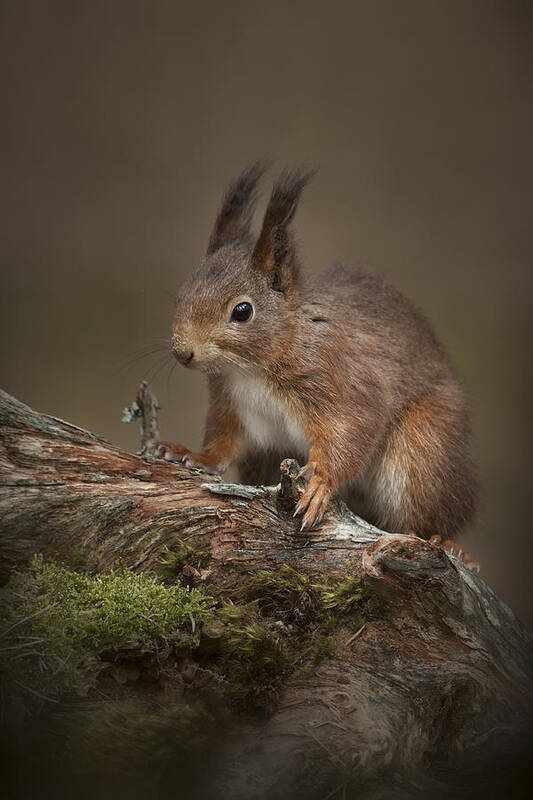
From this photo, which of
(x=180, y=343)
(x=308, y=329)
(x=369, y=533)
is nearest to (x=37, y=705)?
(x=369, y=533)

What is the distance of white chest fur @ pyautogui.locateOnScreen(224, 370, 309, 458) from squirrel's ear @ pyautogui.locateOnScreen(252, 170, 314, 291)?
0.90ft

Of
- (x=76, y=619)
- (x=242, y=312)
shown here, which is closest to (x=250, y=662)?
(x=76, y=619)

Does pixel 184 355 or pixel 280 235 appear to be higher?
pixel 280 235

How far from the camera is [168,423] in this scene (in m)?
3.94

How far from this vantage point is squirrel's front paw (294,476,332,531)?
172cm

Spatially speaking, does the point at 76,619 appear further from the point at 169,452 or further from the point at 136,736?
the point at 169,452

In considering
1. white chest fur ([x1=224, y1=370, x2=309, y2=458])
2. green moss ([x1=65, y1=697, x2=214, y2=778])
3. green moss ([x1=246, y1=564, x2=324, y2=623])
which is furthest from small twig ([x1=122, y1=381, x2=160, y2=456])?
green moss ([x1=65, y1=697, x2=214, y2=778])

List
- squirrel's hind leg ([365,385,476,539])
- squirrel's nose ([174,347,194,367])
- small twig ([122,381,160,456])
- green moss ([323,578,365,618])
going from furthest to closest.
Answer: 1. small twig ([122,381,160,456])
2. squirrel's hind leg ([365,385,476,539])
3. squirrel's nose ([174,347,194,367])
4. green moss ([323,578,365,618])

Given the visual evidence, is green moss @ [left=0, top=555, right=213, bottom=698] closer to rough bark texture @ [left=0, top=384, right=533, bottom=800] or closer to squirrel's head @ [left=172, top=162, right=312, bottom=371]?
rough bark texture @ [left=0, top=384, right=533, bottom=800]

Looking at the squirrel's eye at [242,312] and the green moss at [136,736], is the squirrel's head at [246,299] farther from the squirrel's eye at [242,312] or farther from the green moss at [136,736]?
the green moss at [136,736]

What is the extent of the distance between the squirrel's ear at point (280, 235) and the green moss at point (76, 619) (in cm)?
88

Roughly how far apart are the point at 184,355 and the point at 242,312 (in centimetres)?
20

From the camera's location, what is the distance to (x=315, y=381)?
6.89ft

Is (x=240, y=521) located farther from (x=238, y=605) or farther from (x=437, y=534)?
(x=437, y=534)
